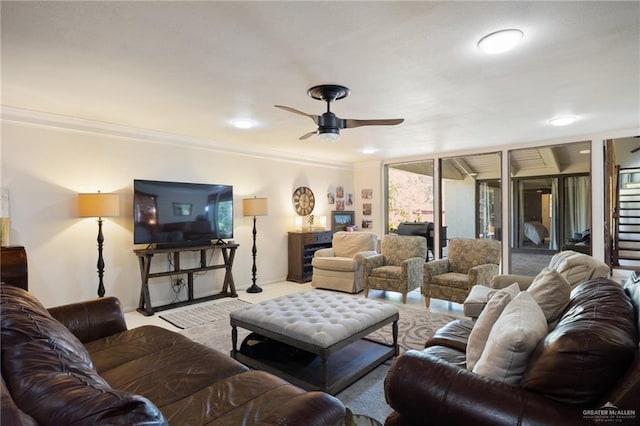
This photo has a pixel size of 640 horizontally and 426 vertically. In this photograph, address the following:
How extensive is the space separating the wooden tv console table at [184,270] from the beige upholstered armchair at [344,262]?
4.46ft

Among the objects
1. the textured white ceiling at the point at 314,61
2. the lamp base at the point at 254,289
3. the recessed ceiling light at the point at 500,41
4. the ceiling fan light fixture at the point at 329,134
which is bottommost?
the lamp base at the point at 254,289

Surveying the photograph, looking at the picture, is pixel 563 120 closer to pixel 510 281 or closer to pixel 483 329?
pixel 510 281

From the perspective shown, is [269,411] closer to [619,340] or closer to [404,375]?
[404,375]

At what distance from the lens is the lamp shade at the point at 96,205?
3.73m

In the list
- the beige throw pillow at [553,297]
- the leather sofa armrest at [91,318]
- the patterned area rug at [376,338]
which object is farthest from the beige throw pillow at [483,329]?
the leather sofa armrest at [91,318]

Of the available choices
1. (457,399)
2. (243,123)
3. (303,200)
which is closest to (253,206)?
(303,200)

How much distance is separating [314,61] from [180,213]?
3.06 metres

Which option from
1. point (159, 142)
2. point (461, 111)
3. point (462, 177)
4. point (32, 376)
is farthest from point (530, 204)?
point (32, 376)

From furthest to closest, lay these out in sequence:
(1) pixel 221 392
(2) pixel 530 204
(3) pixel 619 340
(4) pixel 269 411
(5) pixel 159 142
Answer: (2) pixel 530 204 < (5) pixel 159 142 < (1) pixel 221 392 < (4) pixel 269 411 < (3) pixel 619 340

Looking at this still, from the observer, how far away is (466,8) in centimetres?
176

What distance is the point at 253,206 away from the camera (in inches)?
208

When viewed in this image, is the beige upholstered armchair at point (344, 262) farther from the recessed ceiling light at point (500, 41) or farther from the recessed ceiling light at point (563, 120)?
the recessed ceiling light at point (500, 41)

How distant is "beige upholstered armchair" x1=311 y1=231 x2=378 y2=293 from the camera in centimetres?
524

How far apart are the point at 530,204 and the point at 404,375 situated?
5.52 metres
